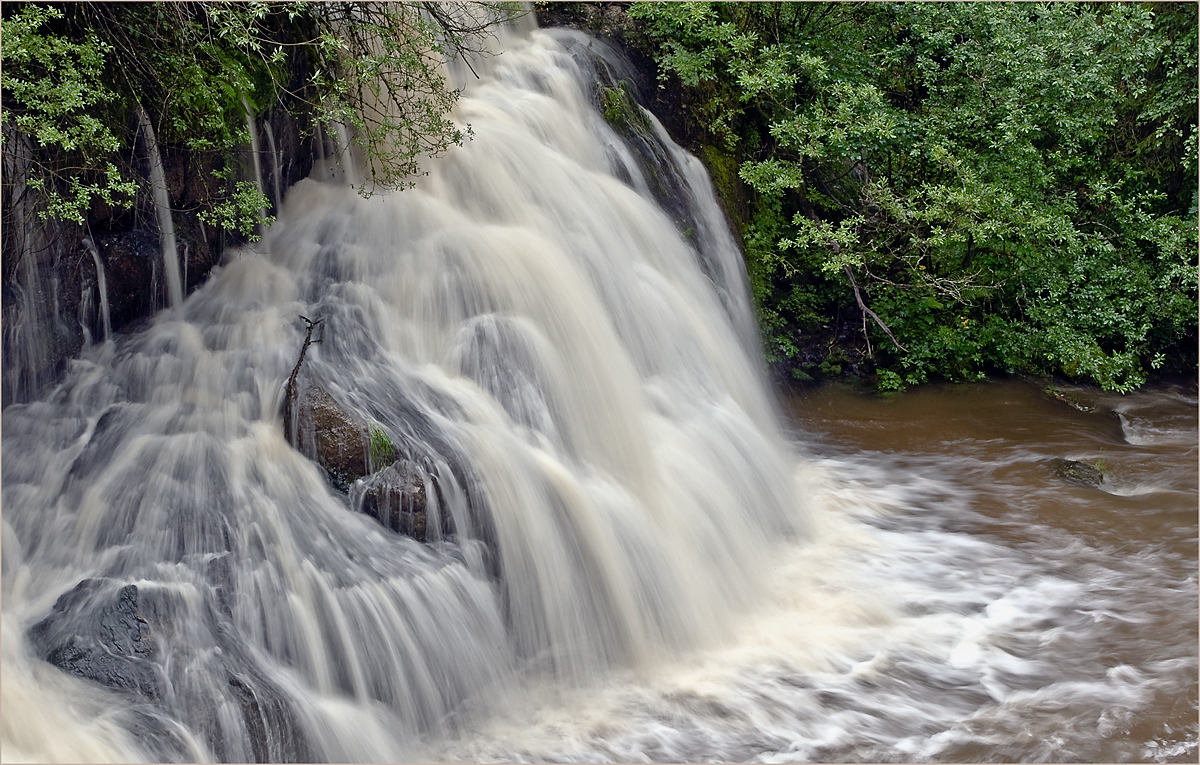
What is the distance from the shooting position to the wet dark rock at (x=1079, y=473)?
664 cm

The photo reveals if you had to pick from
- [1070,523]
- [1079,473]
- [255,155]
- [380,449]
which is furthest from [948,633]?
[255,155]

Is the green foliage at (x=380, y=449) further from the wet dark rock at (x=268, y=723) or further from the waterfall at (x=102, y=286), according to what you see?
the waterfall at (x=102, y=286)

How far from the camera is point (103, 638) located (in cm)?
358

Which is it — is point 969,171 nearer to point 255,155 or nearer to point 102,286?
point 255,155

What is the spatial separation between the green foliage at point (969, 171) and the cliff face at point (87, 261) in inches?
194

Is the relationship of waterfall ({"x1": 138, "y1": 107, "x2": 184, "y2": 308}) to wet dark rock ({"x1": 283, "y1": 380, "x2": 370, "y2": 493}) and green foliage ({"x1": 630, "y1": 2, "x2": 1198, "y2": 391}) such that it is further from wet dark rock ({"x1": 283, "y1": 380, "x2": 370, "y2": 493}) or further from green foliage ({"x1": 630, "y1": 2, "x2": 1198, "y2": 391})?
green foliage ({"x1": 630, "y1": 2, "x2": 1198, "y2": 391})

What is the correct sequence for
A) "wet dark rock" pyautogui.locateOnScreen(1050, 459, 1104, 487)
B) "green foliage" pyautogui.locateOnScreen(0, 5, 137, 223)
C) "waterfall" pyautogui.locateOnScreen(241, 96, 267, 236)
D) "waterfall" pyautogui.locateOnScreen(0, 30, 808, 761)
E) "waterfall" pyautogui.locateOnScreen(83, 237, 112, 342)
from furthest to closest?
"wet dark rock" pyautogui.locateOnScreen(1050, 459, 1104, 487), "waterfall" pyautogui.locateOnScreen(241, 96, 267, 236), "waterfall" pyautogui.locateOnScreen(83, 237, 112, 342), "green foliage" pyautogui.locateOnScreen(0, 5, 137, 223), "waterfall" pyautogui.locateOnScreen(0, 30, 808, 761)

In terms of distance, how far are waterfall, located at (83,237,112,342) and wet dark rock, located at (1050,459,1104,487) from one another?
6.19 m

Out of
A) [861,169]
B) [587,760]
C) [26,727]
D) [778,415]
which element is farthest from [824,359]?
[26,727]

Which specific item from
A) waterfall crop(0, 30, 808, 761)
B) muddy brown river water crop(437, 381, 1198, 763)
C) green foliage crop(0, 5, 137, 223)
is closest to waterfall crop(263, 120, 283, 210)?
waterfall crop(0, 30, 808, 761)

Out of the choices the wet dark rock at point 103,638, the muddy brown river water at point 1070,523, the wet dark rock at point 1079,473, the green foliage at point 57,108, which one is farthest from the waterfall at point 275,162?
the wet dark rock at point 1079,473

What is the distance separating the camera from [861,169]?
959 centimetres

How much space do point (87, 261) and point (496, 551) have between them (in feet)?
8.23

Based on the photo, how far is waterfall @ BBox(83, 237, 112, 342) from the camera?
15.4ft
